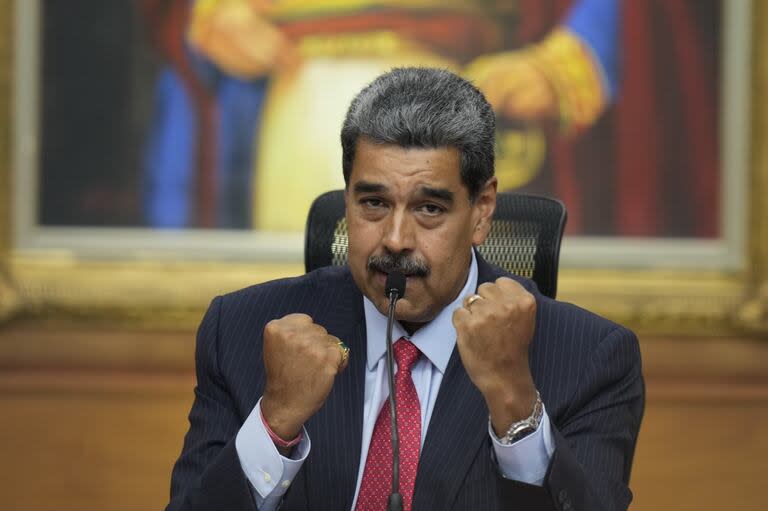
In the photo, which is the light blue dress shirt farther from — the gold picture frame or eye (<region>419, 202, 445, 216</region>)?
the gold picture frame

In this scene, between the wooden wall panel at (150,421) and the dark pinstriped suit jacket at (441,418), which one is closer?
the dark pinstriped suit jacket at (441,418)

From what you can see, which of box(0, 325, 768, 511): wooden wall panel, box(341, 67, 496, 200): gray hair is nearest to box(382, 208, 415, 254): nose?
box(341, 67, 496, 200): gray hair

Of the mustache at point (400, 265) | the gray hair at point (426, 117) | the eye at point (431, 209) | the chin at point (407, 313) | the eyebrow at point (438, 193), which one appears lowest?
the chin at point (407, 313)

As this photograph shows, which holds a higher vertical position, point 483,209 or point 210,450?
point 483,209

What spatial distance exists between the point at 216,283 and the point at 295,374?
2.00 m

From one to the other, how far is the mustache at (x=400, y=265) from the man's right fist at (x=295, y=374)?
0.20m

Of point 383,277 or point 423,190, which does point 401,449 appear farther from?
point 423,190

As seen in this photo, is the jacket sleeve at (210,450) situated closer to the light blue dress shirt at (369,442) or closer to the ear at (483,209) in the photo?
the light blue dress shirt at (369,442)

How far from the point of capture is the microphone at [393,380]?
1703 millimetres

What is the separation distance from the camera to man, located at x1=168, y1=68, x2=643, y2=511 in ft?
5.92

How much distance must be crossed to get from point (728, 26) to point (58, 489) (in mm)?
2556

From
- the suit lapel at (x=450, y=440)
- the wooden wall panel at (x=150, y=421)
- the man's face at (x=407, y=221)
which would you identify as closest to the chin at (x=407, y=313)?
the man's face at (x=407, y=221)

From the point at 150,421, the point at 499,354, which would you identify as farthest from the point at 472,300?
the point at 150,421

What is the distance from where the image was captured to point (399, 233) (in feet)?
6.50
